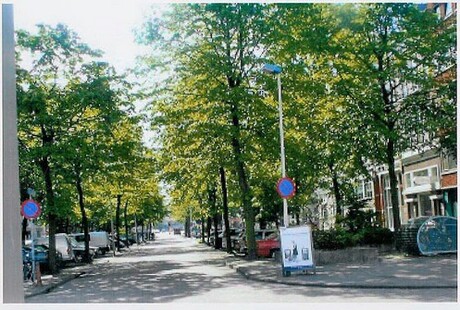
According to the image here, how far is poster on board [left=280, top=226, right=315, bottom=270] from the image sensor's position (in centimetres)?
1998

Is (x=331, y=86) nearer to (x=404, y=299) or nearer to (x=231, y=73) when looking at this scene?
(x=231, y=73)

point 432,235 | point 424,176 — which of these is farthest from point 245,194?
point 424,176

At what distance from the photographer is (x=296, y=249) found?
20.1m

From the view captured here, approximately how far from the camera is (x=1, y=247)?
34.2 ft

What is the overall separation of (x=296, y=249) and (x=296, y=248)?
1.6 inches

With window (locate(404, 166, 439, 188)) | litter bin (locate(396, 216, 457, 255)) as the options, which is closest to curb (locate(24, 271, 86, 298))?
litter bin (locate(396, 216, 457, 255))

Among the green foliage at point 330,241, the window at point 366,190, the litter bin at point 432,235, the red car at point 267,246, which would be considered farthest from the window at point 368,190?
the litter bin at point 432,235

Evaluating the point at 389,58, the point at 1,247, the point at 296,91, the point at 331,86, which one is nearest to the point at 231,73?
the point at 296,91

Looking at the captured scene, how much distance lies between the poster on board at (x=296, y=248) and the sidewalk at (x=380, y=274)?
36 centimetres

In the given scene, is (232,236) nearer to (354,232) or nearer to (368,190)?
(354,232)

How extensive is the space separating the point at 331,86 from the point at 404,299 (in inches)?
668

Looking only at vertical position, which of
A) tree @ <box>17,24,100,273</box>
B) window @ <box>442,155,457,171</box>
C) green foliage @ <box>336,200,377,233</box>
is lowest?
green foliage @ <box>336,200,377,233</box>

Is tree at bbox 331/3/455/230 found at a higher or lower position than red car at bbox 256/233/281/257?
higher

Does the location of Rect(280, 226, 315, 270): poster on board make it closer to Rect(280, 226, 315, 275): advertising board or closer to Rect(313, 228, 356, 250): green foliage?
Rect(280, 226, 315, 275): advertising board
